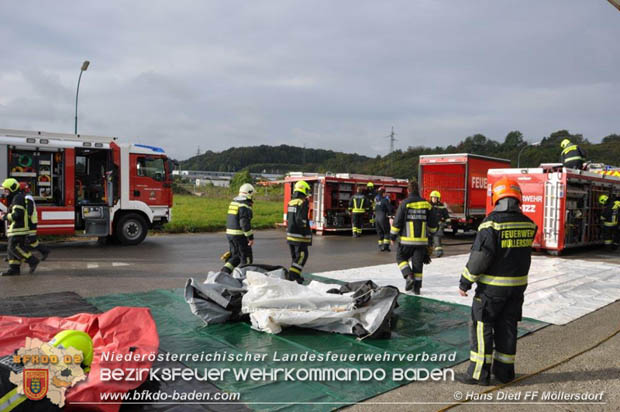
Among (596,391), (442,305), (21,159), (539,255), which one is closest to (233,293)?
(442,305)

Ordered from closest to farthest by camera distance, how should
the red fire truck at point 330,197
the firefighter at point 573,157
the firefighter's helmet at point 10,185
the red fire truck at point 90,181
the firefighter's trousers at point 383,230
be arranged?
the firefighter's helmet at point 10,185 → the red fire truck at point 90,181 → the firefighter's trousers at point 383,230 → the firefighter at point 573,157 → the red fire truck at point 330,197

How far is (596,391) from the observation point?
393 cm

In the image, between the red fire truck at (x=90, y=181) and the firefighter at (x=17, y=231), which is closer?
the firefighter at (x=17, y=231)

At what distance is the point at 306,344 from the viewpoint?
15.7ft

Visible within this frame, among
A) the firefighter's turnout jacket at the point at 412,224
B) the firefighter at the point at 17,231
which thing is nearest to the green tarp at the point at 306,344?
Answer: the firefighter's turnout jacket at the point at 412,224

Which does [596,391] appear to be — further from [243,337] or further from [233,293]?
[233,293]

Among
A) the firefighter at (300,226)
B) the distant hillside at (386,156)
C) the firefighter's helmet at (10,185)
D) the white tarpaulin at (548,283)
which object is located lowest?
the white tarpaulin at (548,283)

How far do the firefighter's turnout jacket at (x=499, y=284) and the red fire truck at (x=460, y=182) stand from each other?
13944 millimetres

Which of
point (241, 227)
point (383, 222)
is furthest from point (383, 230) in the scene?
point (241, 227)

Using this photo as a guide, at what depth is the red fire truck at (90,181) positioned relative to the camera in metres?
12.0

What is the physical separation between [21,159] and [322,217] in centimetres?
1026

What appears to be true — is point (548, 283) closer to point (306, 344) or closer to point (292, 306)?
point (292, 306)

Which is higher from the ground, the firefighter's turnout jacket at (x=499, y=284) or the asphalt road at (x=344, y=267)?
the firefighter's turnout jacket at (x=499, y=284)

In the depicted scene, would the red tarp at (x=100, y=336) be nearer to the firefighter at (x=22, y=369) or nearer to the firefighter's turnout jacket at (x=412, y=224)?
the firefighter at (x=22, y=369)
